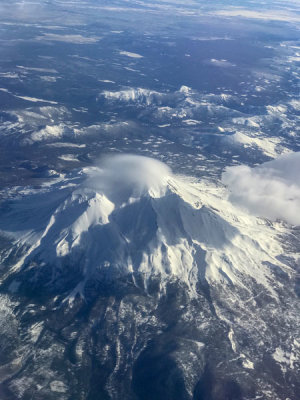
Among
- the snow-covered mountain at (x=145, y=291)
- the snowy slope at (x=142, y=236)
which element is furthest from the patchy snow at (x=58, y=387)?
the snowy slope at (x=142, y=236)

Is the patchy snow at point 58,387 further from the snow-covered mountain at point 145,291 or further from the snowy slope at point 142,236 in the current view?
the snowy slope at point 142,236

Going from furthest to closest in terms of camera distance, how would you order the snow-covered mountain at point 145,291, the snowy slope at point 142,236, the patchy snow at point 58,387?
the snowy slope at point 142,236 → the snow-covered mountain at point 145,291 → the patchy snow at point 58,387

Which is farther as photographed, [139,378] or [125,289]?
[125,289]

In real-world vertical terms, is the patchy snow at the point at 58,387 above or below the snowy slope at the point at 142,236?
below

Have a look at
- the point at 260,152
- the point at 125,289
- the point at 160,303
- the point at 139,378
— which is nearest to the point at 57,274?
the point at 125,289

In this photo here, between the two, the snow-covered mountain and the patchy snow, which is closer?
the patchy snow

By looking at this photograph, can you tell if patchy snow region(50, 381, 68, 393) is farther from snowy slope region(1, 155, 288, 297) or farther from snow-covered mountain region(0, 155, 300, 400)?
snowy slope region(1, 155, 288, 297)

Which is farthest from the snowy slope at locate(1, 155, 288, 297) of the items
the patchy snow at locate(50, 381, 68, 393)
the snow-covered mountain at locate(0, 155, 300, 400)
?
the patchy snow at locate(50, 381, 68, 393)

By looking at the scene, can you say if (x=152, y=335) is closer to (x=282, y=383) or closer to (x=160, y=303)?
(x=160, y=303)

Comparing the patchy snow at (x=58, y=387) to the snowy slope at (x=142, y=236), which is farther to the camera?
the snowy slope at (x=142, y=236)
